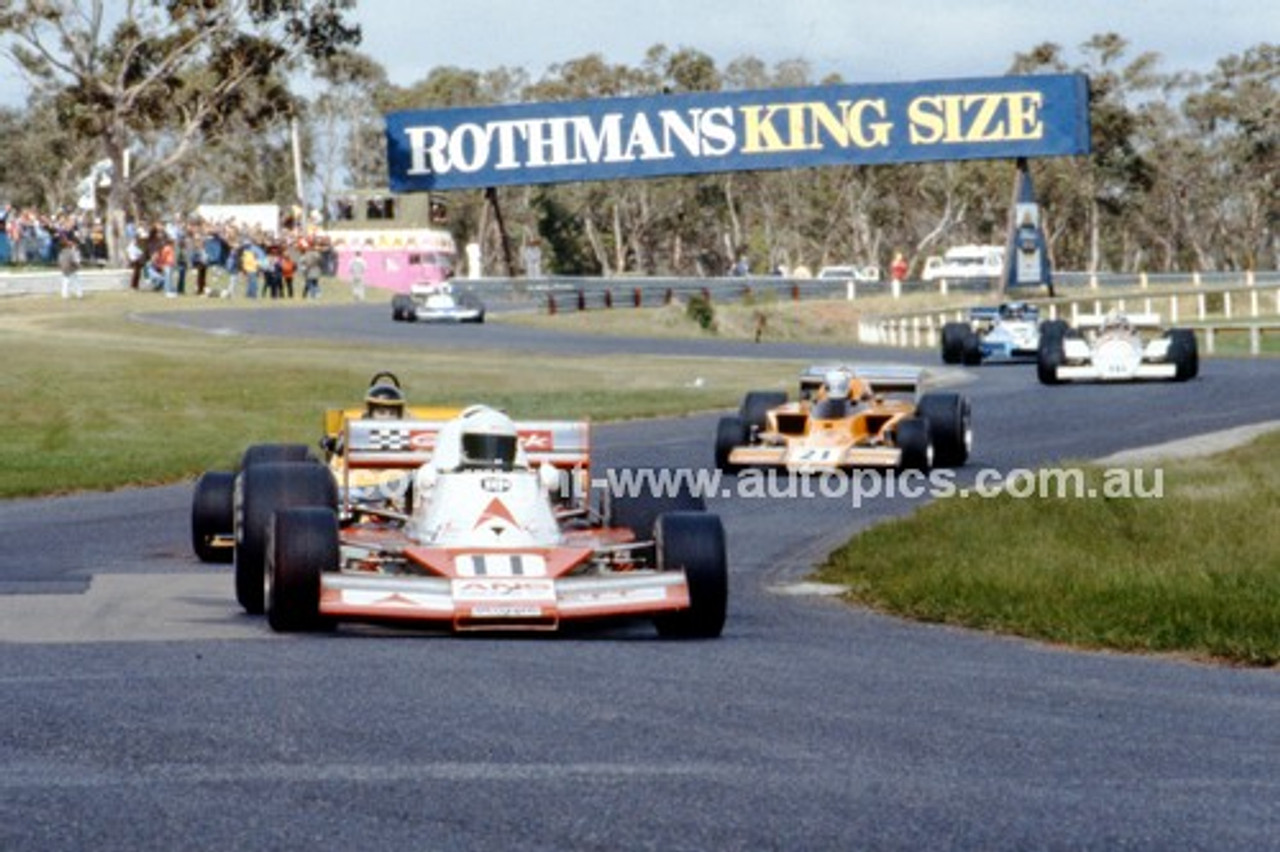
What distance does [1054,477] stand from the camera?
23.9 m

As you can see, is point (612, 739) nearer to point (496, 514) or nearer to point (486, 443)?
point (496, 514)

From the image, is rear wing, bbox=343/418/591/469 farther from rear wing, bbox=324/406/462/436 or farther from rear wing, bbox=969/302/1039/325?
rear wing, bbox=969/302/1039/325

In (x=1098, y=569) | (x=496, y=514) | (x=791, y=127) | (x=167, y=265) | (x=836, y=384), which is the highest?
(x=791, y=127)

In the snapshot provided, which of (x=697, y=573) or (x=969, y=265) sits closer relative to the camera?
(x=697, y=573)

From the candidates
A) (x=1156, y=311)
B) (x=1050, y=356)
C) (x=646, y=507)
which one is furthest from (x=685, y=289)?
(x=646, y=507)

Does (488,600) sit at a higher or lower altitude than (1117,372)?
lower

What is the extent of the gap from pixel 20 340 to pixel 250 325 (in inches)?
453

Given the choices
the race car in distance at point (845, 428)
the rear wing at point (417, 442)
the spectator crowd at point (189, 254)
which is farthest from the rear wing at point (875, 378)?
the spectator crowd at point (189, 254)

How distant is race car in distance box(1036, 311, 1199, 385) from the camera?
4344 centimetres

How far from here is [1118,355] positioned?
143 ft

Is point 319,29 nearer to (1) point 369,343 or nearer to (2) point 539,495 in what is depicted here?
(1) point 369,343

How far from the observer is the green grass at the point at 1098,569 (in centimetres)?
1441

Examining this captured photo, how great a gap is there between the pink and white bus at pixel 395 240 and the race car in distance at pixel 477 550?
92576mm

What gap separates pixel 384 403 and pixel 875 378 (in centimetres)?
1104
